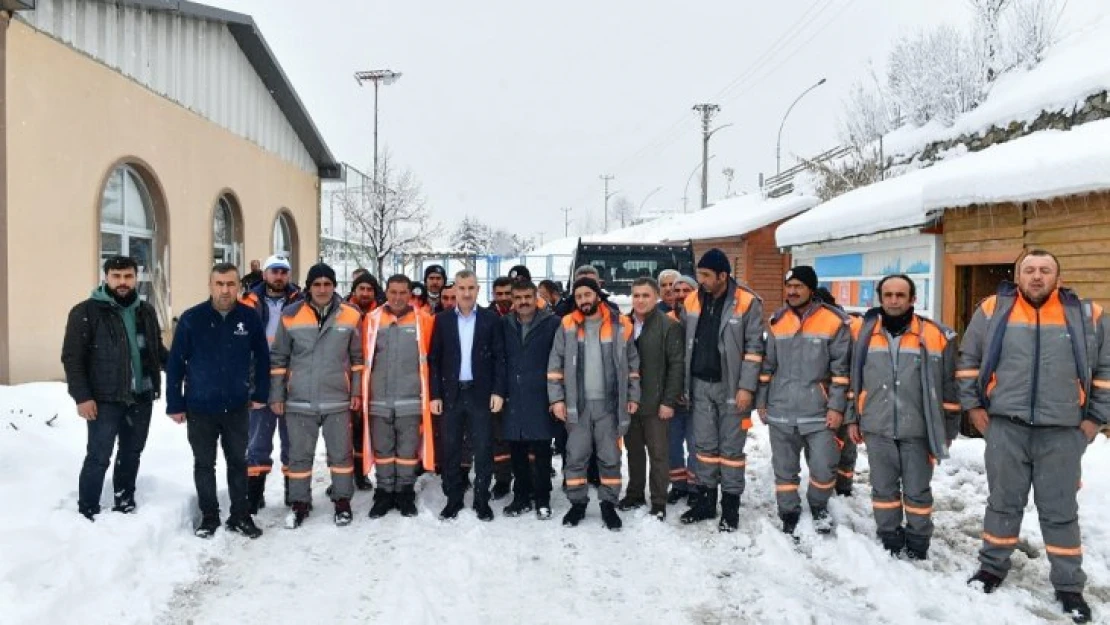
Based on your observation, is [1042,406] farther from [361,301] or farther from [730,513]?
[361,301]

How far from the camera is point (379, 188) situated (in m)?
25.1

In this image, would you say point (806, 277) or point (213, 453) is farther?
point (806, 277)

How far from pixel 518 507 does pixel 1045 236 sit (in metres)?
5.95

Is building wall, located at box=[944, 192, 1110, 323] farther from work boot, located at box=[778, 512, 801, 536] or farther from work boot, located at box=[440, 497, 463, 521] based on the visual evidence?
work boot, located at box=[440, 497, 463, 521]

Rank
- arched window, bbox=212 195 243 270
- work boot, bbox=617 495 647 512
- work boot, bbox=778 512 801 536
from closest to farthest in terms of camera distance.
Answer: work boot, bbox=778 512 801 536
work boot, bbox=617 495 647 512
arched window, bbox=212 195 243 270

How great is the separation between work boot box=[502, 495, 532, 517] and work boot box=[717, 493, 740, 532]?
1.54 meters

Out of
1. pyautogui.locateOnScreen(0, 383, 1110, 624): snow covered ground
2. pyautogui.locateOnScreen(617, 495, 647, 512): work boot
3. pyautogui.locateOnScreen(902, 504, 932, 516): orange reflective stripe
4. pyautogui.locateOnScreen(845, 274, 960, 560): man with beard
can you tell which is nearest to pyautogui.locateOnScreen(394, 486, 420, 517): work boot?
pyautogui.locateOnScreen(0, 383, 1110, 624): snow covered ground

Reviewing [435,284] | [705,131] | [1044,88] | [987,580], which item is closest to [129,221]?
[435,284]

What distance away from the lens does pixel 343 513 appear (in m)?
5.62

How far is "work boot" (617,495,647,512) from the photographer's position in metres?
6.05

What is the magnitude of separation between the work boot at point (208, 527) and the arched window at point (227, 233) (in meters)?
8.88

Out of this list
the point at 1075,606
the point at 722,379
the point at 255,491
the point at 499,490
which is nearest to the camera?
the point at 1075,606

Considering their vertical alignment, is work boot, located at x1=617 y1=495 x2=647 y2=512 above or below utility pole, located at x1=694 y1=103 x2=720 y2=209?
below

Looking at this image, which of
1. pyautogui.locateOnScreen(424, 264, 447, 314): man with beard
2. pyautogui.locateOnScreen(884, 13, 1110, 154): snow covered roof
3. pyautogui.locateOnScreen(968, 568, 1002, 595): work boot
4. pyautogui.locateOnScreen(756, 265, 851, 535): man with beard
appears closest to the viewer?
pyautogui.locateOnScreen(968, 568, 1002, 595): work boot
